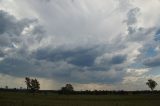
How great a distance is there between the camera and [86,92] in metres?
195

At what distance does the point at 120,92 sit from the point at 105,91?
10618 mm

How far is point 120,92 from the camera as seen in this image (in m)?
189

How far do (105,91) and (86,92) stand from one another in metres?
11.9

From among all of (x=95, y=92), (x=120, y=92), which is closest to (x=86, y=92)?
(x=95, y=92)

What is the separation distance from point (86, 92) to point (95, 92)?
24.2 ft

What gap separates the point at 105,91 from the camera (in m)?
195

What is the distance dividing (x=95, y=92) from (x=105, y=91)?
813 cm

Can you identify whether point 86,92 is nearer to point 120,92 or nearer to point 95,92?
point 95,92

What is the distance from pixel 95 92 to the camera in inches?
7490

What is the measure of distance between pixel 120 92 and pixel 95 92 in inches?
596
